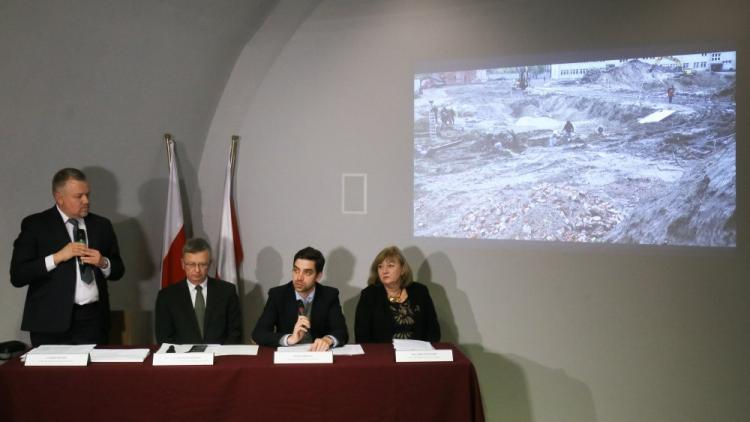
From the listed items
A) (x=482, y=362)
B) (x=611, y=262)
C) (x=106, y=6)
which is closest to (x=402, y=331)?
(x=482, y=362)

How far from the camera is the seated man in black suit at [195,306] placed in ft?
9.84

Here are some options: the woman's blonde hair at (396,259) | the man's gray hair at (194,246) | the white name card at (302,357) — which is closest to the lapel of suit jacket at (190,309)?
the man's gray hair at (194,246)

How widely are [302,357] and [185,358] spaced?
49 cm

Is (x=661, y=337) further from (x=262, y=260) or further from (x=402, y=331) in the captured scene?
(x=262, y=260)

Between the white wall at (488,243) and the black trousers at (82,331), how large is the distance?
54.8 inches

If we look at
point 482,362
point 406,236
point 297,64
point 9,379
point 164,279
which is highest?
point 297,64

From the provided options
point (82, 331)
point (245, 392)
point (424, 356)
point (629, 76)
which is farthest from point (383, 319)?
point (629, 76)

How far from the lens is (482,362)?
13.1 ft

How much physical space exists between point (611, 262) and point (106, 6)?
→ 3.30 m

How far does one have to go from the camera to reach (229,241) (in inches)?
170

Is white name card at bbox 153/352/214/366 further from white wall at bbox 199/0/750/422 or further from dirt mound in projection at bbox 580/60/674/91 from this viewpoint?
dirt mound in projection at bbox 580/60/674/91

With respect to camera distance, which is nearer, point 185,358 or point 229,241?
point 185,358

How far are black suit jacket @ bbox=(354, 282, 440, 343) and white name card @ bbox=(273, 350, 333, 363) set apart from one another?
0.86 meters

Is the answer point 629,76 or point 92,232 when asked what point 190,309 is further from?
point 629,76
